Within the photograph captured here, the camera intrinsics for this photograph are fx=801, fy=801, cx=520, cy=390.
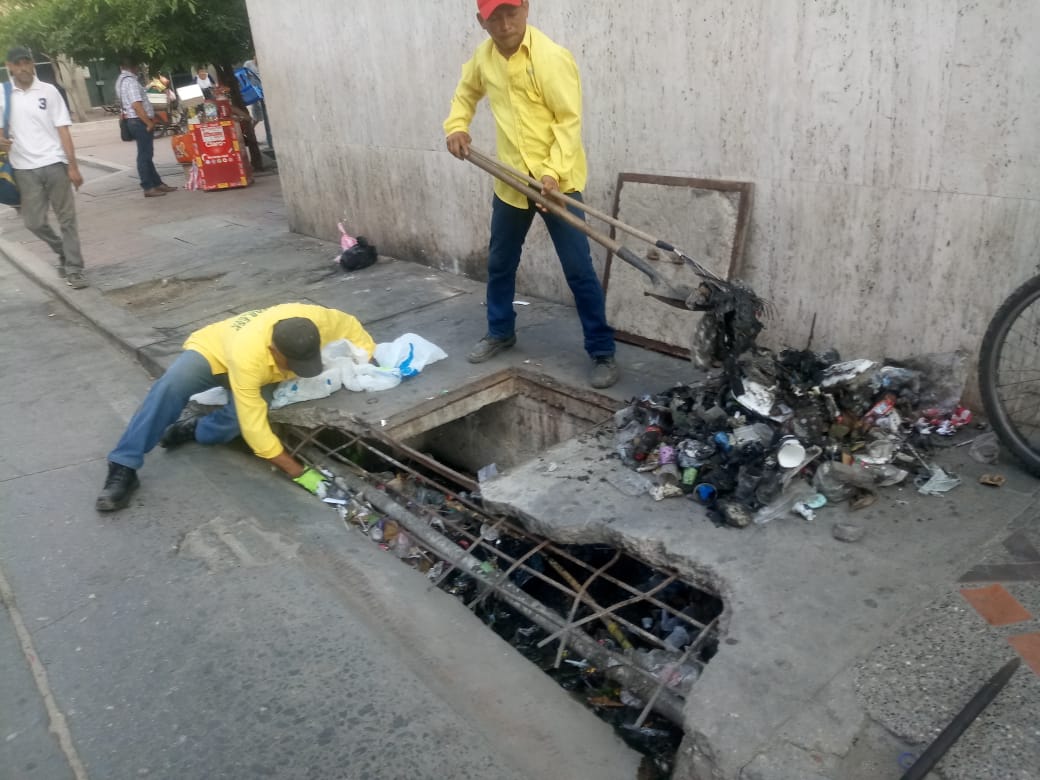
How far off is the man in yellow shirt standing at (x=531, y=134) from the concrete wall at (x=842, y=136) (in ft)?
2.35

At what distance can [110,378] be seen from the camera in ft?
18.5

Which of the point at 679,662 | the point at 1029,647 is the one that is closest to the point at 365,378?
the point at 679,662

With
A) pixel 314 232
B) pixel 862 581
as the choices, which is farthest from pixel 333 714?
pixel 314 232

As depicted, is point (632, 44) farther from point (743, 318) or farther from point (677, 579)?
point (677, 579)

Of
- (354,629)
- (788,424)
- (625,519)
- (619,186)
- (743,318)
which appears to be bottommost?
(354,629)

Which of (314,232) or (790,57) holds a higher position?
(790,57)

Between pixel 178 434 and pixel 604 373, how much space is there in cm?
242

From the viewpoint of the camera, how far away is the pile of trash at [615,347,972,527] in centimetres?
313

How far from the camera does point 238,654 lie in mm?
2912

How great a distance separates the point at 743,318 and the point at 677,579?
1210 mm

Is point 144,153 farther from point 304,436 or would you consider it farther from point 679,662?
point 679,662

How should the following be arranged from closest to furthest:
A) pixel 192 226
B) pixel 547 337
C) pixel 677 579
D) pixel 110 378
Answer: pixel 677 579 → pixel 547 337 → pixel 110 378 → pixel 192 226

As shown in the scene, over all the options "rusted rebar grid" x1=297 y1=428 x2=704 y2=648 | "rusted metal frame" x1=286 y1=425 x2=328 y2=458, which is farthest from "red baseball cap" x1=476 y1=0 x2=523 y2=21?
"rusted metal frame" x1=286 y1=425 x2=328 y2=458

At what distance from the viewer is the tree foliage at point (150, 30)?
1117 centimetres
